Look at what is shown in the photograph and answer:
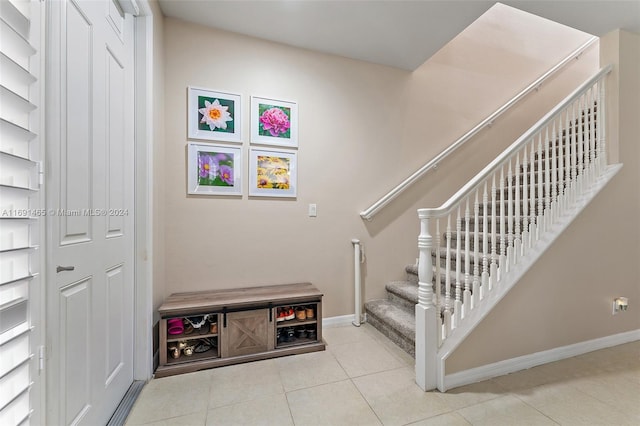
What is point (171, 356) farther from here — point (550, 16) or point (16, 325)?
point (550, 16)

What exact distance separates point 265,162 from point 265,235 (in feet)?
2.05

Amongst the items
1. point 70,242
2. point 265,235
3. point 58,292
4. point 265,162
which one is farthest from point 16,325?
point 265,162

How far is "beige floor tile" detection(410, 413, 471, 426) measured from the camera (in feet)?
4.35

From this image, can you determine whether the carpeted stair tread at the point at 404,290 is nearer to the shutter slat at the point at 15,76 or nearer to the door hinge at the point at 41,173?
the door hinge at the point at 41,173

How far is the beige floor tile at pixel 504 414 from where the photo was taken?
4.39ft

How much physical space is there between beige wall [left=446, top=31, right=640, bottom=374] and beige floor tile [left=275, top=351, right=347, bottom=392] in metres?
0.71

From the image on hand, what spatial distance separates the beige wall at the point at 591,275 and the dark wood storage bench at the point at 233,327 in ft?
3.41

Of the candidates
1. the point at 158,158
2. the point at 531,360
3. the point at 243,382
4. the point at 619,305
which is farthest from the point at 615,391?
the point at 158,158

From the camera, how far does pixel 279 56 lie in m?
2.34

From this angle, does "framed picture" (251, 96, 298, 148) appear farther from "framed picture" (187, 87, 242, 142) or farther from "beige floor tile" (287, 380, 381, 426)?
"beige floor tile" (287, 380, 381, 426)

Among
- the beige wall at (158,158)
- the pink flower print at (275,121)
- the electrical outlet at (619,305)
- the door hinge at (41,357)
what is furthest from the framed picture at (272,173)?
the electrical outlet at (619,305)

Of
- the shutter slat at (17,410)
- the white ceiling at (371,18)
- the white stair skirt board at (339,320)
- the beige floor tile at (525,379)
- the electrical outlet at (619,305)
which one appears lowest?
the beige floor tile at (525,379)

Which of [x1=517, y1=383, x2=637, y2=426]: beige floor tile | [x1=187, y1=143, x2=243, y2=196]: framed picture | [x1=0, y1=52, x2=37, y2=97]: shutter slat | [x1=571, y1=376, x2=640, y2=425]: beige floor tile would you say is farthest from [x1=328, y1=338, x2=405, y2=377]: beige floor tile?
[x1=0, y1=52, x2=37, y2=97]: shutter slat

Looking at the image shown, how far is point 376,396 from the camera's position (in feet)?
5.02
